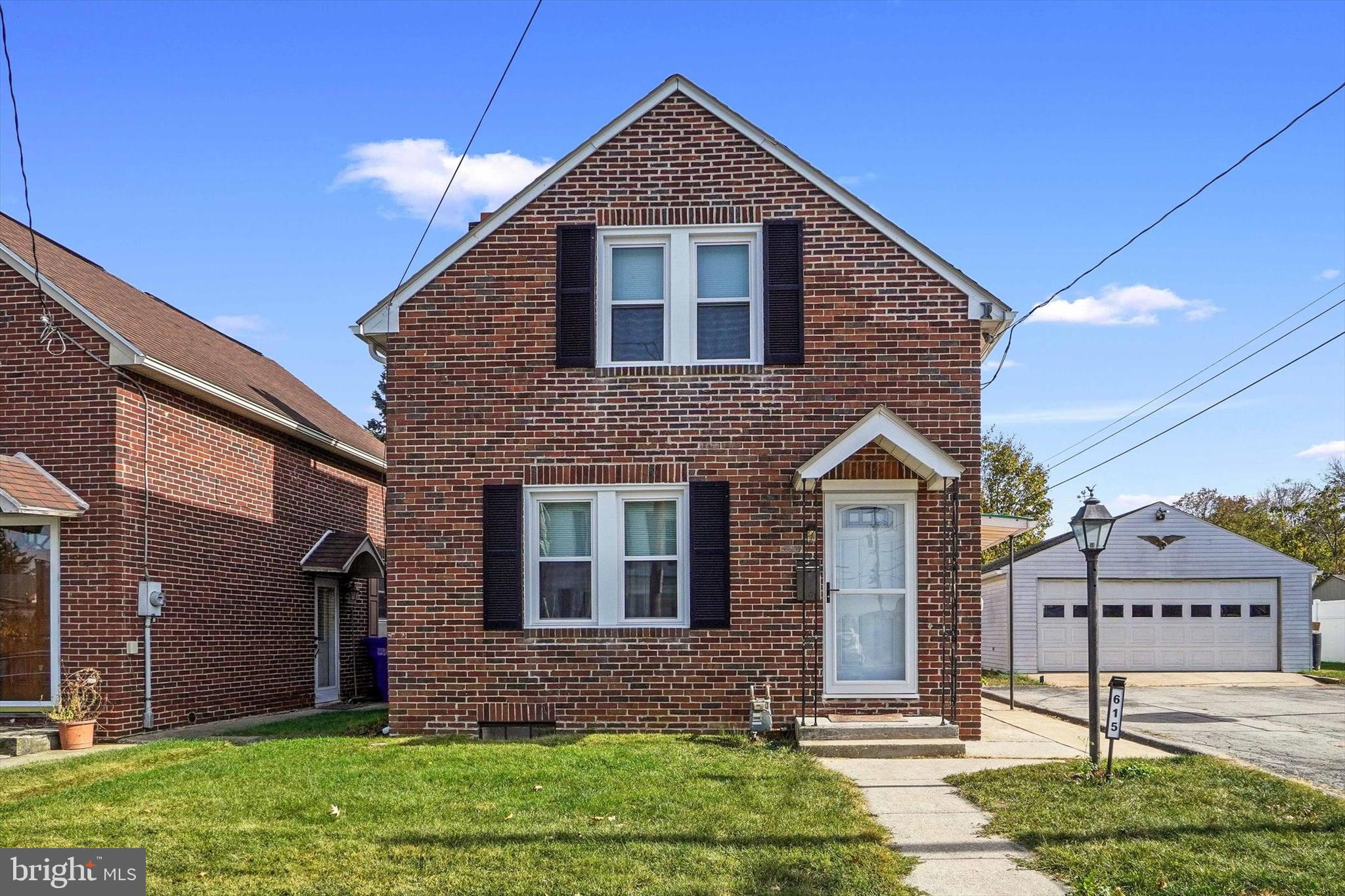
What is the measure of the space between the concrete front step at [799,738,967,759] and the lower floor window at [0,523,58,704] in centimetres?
858

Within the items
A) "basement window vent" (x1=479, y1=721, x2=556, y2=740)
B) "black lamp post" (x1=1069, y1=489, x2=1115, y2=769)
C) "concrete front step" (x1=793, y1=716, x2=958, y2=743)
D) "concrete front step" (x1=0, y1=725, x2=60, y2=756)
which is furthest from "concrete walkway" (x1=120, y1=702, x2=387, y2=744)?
"black lamp post" (x1=1069, y1=489, x2=1115, y2=769)

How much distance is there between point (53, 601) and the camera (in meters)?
13.0

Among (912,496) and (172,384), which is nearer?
(912,496)

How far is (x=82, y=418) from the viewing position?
13.0m

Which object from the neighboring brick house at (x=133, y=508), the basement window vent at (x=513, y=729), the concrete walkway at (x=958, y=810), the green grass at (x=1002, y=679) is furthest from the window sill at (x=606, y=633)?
the green grass at (x=1002, y=679)

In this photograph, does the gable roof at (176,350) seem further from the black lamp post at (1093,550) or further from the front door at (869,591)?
the black lamp post at (1093,550)

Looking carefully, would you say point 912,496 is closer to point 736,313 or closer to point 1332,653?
point 736,313

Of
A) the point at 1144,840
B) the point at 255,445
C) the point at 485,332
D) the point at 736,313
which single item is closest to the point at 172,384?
the point at 255,445

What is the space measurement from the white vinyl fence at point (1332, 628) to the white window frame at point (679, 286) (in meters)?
32.5

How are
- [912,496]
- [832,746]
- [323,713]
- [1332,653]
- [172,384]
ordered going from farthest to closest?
1. [1332,653]
2. [323,713]
3. [172,384]
4. [912,496]
5. [832,746]

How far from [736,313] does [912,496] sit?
269 centimetres

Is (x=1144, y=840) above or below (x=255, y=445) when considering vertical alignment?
below

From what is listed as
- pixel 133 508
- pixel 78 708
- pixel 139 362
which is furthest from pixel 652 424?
pixel 78 708

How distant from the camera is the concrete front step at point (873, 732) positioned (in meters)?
10.9
